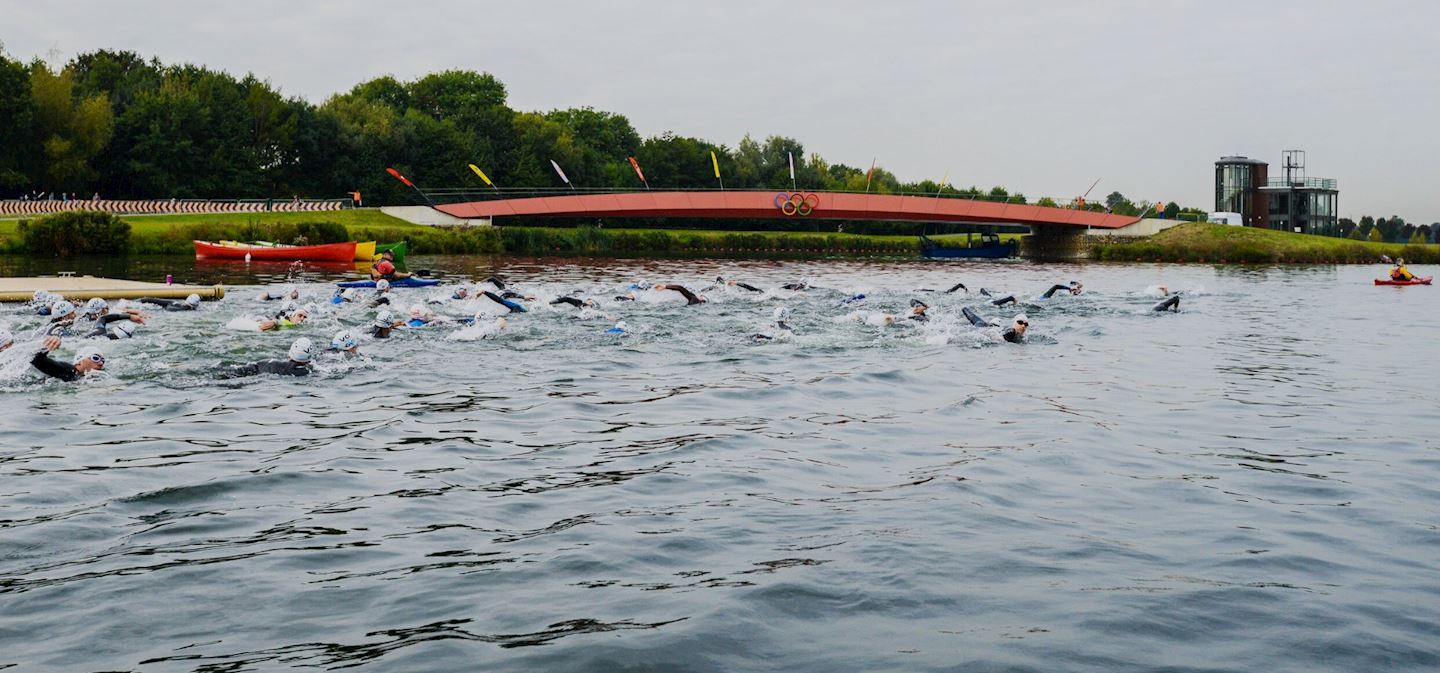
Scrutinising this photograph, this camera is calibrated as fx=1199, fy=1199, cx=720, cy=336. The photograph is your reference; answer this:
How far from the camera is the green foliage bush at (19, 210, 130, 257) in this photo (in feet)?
173

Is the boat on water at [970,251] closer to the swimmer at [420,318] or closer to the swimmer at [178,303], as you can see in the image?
the swimmer at [178,303]

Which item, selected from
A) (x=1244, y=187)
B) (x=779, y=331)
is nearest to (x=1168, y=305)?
(x=779, y=331)

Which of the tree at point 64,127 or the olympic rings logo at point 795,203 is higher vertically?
the tree at point 64,127

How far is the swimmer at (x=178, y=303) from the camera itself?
2578cm

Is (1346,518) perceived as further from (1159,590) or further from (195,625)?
(195,625)

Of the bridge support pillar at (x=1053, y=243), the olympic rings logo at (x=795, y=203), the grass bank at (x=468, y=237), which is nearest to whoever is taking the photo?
the grass bank at (x=468, y=237)

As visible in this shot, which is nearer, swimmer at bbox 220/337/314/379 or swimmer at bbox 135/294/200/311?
swimmer at bbox 220/337/314/379

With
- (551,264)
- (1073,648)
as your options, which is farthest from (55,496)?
(551,264)

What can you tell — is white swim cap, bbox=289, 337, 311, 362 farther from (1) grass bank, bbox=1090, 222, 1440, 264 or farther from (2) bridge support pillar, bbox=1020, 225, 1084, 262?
(2) bridge support pillar, bbox=1020, 225, 1084, 262

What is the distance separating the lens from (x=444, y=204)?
266ft

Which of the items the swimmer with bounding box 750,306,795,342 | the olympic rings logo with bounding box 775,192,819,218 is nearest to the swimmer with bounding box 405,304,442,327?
the swimmer with bounding box 750,306,795,342

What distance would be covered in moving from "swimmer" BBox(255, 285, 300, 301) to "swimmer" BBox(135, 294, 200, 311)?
180cm

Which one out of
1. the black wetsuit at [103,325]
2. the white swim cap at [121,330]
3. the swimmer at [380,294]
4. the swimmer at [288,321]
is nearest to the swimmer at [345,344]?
the swimmer at [288,321]

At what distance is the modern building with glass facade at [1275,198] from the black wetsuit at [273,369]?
94.2 m
